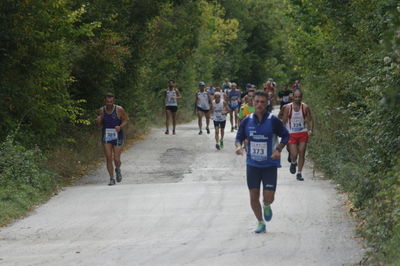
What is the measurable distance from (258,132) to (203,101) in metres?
18.7

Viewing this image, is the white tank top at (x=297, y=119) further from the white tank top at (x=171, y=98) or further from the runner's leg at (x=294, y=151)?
the white tank top at (x=171, y=98)

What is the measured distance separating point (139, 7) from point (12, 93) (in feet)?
36.2

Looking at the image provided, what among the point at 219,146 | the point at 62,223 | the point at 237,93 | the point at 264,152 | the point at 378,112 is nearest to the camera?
the point at 378,112

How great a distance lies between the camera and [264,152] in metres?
10.8

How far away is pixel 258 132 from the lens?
10828 millimetres

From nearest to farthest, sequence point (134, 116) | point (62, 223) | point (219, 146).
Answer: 1. point (62, 223)
2. point (219, 146)
3. point (134, 116)

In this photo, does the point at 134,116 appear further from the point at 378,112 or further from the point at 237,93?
the point at 378,112

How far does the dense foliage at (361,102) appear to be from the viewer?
8.52 meters

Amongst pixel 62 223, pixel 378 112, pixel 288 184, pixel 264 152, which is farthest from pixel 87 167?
pixel 378 112

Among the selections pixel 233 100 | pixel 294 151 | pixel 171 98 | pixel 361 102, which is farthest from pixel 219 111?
pixel 361 102

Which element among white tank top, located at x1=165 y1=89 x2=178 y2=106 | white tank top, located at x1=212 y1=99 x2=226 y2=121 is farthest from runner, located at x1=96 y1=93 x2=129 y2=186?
white tank top, located at x1=165 y1=89 x2=178 y2=106

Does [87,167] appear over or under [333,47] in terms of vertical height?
under

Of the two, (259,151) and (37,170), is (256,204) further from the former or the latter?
(37,170)

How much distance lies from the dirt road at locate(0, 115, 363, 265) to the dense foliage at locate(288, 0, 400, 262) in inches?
21.1
